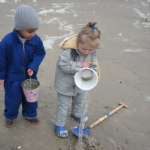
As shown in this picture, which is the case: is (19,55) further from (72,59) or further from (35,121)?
(35,121)

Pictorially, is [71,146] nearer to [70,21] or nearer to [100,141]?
[100,141]

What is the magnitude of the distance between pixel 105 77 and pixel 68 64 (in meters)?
1.85

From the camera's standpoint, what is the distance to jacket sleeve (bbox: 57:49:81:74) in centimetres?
244

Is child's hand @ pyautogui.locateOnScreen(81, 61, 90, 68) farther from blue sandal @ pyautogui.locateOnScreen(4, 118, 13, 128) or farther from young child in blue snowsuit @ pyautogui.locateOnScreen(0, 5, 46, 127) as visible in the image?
blue sandal @ pyautogui.locateOnScreen(4, 118, 13, 128)

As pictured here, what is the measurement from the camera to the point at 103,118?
319 cm

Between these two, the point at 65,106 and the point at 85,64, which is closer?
the point at 85,64

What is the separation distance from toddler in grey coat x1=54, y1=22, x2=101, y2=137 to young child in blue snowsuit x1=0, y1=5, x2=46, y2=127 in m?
0.28

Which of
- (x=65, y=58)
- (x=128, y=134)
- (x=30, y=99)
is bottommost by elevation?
(x=128, y=134)

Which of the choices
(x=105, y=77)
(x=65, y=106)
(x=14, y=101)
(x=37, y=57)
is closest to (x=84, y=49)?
(x=37, y=57)

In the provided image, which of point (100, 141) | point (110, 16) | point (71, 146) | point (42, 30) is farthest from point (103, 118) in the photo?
point (110, 16)

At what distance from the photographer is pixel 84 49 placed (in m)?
2.41

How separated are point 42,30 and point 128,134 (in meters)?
3.56

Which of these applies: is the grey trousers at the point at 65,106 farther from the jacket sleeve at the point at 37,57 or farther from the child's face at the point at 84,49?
the child's face at the point at 84,49

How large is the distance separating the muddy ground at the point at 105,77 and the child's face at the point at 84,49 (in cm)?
108
